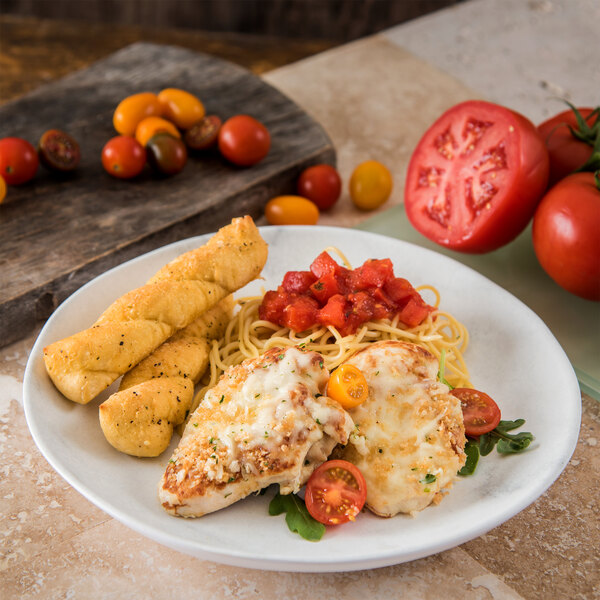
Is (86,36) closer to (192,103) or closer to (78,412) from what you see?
(192,103)

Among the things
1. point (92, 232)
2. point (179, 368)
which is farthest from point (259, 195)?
point (179, 368)

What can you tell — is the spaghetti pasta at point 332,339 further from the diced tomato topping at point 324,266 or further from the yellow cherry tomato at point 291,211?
the yellow cherry tomato at point 291,211

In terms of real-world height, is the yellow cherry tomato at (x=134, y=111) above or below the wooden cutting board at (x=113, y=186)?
above

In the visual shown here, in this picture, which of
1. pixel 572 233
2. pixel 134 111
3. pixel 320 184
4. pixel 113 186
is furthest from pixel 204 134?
pixel 572 233

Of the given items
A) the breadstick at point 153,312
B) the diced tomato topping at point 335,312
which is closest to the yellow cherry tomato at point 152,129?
the breadstick at point 153,312

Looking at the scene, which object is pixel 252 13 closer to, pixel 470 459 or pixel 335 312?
pixel 335 312

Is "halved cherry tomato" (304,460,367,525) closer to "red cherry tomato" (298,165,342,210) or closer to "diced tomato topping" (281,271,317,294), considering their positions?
"diced tomato topping" (281,271,317,294)
